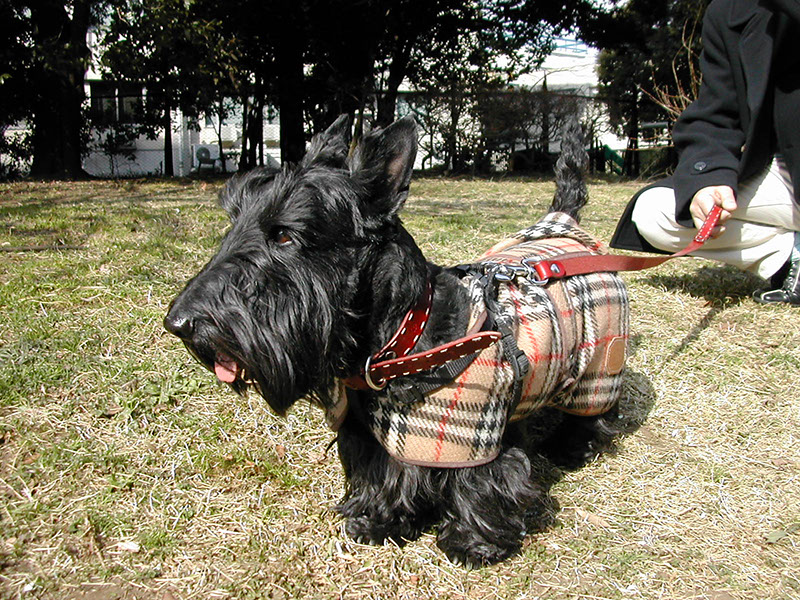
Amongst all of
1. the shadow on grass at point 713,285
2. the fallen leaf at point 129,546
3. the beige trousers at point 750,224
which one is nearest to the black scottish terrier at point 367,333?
the fallen leaf at point 129,546

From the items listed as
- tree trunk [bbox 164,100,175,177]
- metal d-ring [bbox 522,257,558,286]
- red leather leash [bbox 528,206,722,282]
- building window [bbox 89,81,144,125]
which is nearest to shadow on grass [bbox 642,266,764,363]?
red leather leash [bbox 528,206,722,282]

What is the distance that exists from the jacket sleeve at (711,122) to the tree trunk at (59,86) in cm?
1113

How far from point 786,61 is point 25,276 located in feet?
15.6

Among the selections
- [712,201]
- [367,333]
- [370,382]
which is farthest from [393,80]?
[370,382]

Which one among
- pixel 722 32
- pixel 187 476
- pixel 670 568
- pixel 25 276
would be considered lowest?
pixel 670 568

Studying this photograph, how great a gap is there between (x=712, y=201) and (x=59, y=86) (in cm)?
1428

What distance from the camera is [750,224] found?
414 cm

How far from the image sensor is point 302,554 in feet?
7.22

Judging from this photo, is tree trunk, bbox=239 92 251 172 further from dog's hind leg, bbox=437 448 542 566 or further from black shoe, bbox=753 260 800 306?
dog's hind leg, bbox=437 448 542 566

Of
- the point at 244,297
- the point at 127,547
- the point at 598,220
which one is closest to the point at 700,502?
the point at 244,297

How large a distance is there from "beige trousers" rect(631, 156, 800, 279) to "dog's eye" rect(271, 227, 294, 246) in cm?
314

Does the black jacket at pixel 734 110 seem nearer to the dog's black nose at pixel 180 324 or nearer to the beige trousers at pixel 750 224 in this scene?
the beige trousers at pixel 750 224

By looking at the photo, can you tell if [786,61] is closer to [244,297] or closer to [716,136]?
[716,136]

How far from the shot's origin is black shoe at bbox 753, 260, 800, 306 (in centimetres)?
425
